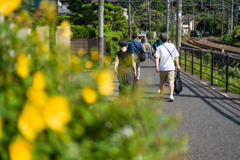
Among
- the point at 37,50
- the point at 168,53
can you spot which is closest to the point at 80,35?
the point at 168,53

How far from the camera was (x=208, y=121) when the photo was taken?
6.56m

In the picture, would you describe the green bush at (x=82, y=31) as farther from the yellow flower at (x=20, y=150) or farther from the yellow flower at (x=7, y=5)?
the yellow flower at (x=20, y=150)

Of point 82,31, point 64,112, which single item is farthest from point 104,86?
point 82,31

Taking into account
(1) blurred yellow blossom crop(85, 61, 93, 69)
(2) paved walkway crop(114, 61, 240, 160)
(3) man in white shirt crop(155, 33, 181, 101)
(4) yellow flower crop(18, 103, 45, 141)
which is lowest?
(2) paved walkway crop(114, 61, 240, 160)

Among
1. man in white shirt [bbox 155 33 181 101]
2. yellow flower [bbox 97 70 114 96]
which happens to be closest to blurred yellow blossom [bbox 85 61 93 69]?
yellow flower [bbox 97 70 114 96]

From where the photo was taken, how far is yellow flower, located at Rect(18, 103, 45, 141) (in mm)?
969

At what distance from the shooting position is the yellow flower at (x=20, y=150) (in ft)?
3.21

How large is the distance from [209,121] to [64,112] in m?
5.85

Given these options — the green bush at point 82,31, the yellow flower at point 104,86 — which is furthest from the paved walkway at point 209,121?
the green bush at point 82,31

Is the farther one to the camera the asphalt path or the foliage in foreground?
the asphalt path

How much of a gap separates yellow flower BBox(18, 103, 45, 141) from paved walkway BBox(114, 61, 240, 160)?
878 mm

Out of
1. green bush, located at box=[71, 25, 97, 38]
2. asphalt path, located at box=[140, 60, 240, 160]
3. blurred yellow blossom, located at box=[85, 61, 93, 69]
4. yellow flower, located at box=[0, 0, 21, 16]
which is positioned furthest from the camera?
green bush, located at box=[71, 25, 97, 38]

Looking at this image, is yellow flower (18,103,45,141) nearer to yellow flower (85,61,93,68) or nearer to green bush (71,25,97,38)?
yellow flower (85,61,93,68)

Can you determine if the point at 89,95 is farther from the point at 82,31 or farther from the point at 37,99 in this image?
the point at 82,31
